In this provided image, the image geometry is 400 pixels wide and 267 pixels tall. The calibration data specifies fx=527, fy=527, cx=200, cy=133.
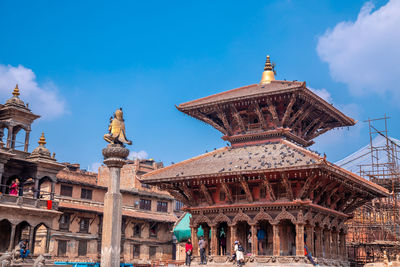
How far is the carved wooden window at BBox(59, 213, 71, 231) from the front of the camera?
2129 inches

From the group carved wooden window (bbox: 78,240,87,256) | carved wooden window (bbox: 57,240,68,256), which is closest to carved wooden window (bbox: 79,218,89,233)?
carved wooden window (bbox: 78,240,87,256)

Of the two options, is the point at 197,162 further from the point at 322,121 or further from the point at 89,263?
the point at 89,263

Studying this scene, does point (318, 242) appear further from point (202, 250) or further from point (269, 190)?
point (202, 250)

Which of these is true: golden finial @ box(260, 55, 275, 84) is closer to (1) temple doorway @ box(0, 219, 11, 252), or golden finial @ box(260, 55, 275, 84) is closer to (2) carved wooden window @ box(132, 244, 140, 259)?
(1) temple doorway @ box(0, 219, 11, 252)

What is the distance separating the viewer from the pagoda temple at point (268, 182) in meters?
30.1

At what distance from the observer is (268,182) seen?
30.5 metres

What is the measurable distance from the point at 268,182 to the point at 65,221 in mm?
30651

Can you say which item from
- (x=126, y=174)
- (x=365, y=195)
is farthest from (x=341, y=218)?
(x=126, y=174)

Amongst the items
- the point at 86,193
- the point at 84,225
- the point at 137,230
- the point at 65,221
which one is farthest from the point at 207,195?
the point at 137,230

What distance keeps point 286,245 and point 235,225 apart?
327 centimetres

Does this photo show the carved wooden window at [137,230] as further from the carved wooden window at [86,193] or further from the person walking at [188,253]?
the person walking at [188,253]

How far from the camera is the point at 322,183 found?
30.8m

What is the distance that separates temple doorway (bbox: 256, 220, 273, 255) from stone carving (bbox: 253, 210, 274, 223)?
3.69 feet

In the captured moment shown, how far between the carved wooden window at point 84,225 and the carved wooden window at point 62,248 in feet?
7.74
